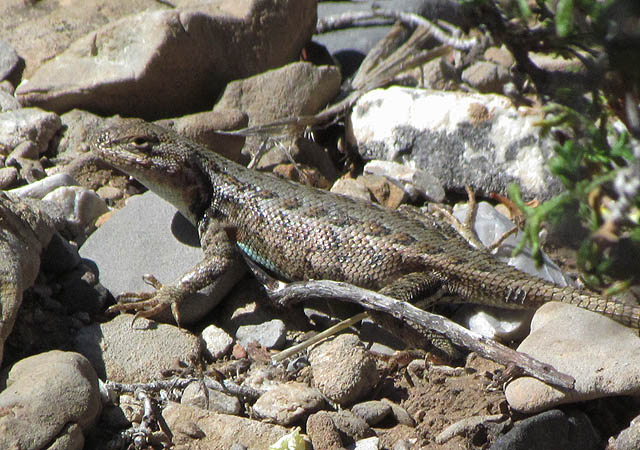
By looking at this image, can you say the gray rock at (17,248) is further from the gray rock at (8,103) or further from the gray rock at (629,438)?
the gray rock at (629,438)

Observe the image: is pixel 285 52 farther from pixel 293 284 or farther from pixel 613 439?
pixel 613 439

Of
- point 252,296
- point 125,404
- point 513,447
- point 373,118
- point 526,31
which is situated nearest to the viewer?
point 526,31

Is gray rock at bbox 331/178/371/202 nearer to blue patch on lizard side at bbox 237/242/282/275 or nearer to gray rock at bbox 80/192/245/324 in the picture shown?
blue patch on lizard side at bbox 237/242/282/275

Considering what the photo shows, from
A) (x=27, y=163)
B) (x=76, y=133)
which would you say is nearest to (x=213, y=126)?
(x=76, y=133)

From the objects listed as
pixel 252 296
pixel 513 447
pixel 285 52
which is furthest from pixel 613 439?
pixel 285 52

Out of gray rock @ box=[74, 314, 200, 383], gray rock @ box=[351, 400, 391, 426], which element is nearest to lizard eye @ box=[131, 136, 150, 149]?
gray rock @ box=[74, 314, 200, 383]

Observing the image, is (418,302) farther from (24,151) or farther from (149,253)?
(24,151)
